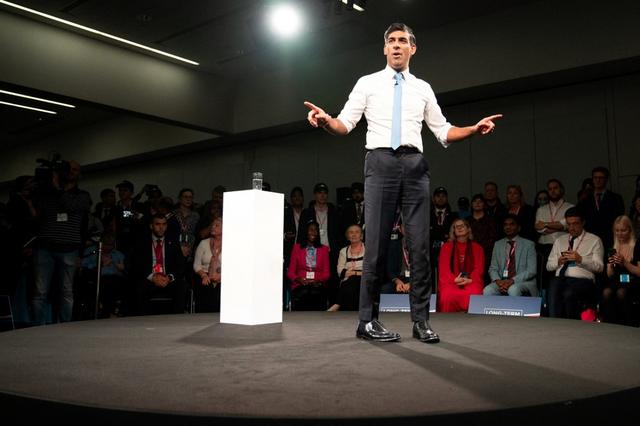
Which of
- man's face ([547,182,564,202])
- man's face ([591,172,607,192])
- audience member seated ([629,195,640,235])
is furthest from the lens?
man's face ([547,182,564,202])

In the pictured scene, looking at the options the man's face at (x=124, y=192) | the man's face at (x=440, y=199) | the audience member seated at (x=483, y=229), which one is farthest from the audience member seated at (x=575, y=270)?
the man's face at (x=124, y=192)

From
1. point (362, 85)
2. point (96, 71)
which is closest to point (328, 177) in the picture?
point (96, 71)

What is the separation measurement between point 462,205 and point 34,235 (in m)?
4.61

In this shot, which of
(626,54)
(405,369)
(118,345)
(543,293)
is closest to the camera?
(405,369)

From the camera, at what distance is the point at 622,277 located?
4.45 metres

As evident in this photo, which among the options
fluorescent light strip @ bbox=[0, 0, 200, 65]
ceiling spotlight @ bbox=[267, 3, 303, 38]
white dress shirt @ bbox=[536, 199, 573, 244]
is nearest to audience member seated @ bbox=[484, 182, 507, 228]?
white dress shirt @ bbox=[536, 199, 573, 244]

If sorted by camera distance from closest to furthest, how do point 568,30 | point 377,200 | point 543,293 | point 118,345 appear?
point 118,345 → point 377,200 → point 543,293 → point 568,30

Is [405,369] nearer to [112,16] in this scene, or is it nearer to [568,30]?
[568,30]

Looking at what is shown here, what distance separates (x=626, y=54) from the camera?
556cm

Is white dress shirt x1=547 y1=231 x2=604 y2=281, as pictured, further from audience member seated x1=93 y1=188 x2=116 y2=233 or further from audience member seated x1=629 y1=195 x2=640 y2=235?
audience member seated x1=93 y1=188 x2=116 y2=233

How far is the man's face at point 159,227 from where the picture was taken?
537 cm

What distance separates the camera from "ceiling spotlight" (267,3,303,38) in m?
6.25

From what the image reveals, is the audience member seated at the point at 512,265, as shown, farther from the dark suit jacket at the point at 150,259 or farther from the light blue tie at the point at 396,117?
the light blue tie at the point at 396,117

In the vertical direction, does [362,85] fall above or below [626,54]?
below
